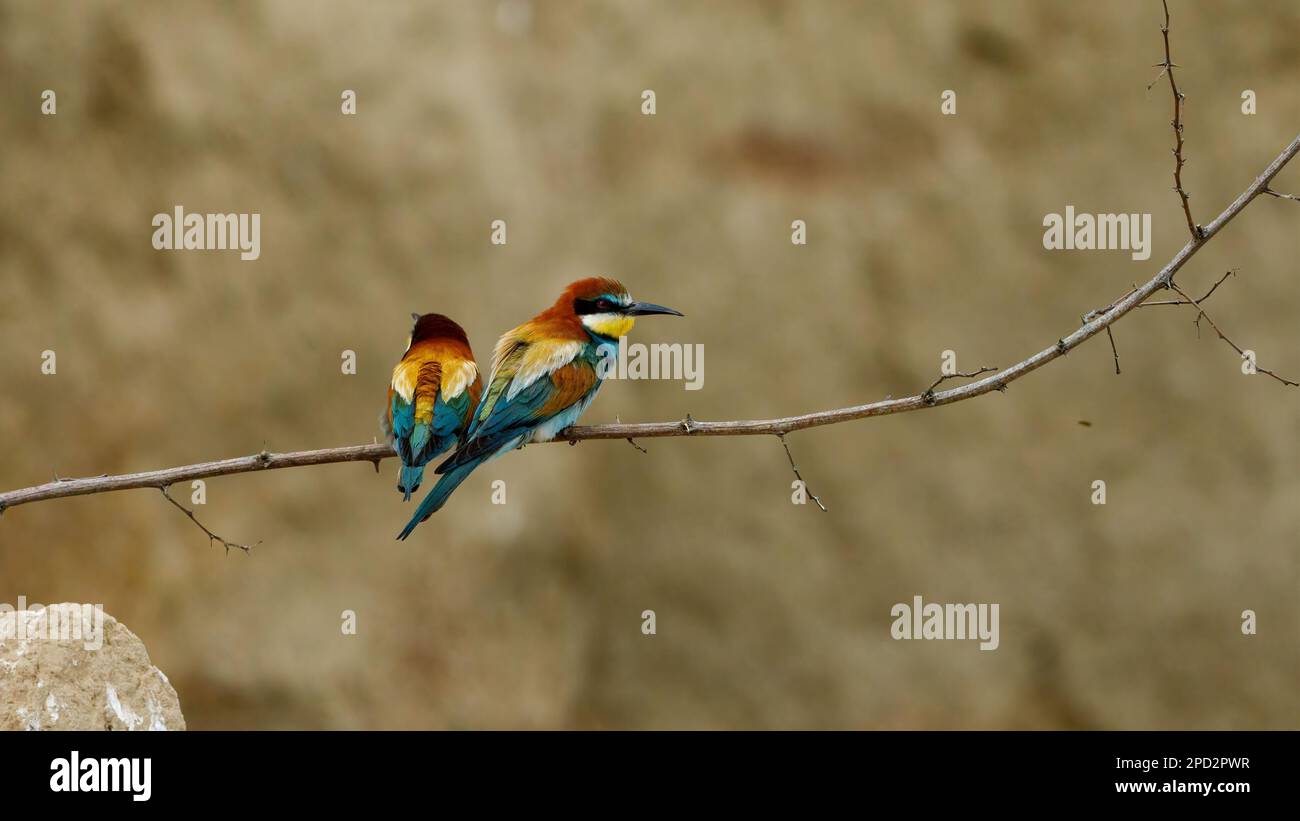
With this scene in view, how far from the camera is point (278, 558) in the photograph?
566 cm

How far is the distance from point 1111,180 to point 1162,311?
0.60m

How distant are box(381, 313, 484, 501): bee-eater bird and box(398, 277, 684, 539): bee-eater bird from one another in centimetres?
4

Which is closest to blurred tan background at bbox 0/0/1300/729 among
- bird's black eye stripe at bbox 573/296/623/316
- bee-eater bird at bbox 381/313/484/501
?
bird's black eye stripe at bbox 573/296/623/316

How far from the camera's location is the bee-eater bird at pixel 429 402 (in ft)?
8.03

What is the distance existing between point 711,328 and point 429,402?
3602mm

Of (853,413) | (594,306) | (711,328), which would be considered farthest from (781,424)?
(711,328)

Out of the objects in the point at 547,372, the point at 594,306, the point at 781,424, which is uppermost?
the point at 594,306

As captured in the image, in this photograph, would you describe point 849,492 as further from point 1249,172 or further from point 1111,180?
point 1249,172

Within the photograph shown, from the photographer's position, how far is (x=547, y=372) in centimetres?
279

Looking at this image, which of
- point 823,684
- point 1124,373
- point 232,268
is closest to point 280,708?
point 232,268

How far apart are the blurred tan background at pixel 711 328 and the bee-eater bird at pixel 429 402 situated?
10.5 ft

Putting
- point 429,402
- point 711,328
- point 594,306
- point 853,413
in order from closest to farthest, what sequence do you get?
point 853,413, point 429,402, point 594,306, point 711,328

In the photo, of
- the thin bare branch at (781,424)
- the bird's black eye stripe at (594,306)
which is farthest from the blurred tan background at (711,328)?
the thin bare branch at (781,424)

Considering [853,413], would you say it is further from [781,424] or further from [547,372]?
[547,372]
